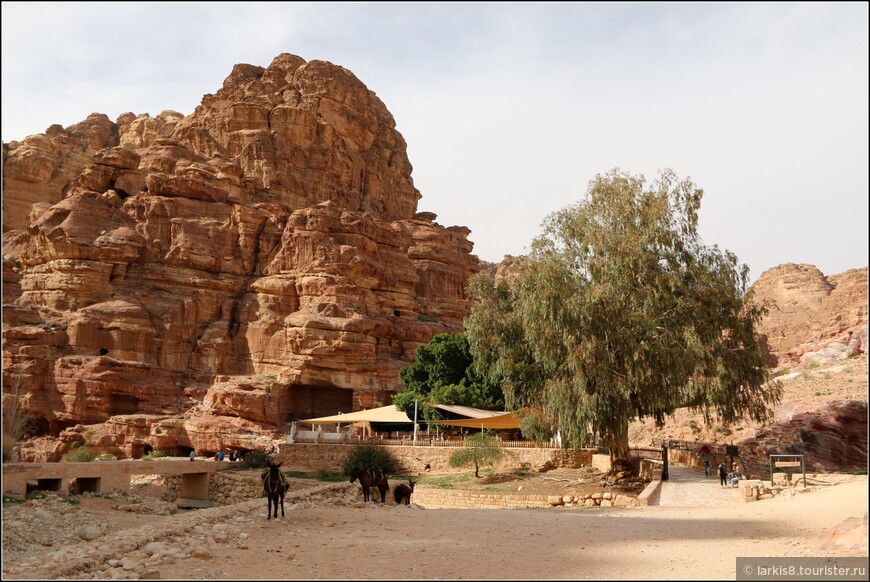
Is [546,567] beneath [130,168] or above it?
beneath

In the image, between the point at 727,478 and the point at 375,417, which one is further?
the point at 375,417

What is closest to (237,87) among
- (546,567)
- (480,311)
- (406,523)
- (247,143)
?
(247,143)

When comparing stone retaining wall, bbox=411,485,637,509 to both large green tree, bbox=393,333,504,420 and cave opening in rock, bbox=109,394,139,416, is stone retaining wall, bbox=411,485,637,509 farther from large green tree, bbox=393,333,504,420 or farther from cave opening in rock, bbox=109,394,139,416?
cave opening in rock, bbox=109,394,139,416

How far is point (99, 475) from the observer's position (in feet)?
87.5

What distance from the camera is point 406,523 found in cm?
1652

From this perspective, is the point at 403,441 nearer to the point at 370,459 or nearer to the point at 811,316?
the point at 370,459

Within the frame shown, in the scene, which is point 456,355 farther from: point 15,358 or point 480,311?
point 15,358

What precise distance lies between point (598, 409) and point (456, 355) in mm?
19693

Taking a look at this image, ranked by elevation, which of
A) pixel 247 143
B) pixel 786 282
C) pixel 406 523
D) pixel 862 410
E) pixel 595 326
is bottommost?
pixel 406 523

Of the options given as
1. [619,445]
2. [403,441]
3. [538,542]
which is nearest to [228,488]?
[403,441]

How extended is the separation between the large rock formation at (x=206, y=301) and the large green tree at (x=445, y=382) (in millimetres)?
6415

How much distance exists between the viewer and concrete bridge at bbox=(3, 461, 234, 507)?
72.9ft

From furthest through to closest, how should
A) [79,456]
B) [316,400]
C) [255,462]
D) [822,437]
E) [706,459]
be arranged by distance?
[316,400], [79,456], [255,462], [822,437], [706,459]

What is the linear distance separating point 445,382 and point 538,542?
2873 centimetres
